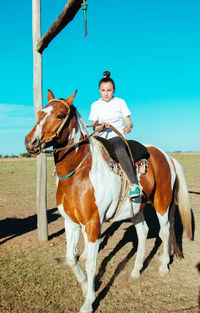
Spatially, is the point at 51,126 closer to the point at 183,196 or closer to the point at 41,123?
the point at 41,123

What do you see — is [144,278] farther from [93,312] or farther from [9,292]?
[9,292]

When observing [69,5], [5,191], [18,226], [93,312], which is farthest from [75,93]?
[5,191]

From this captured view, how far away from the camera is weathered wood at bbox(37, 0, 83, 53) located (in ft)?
13.7

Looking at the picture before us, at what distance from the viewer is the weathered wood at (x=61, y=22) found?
418cm

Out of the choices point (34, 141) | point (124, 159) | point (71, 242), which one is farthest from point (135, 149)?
point (34, 141)

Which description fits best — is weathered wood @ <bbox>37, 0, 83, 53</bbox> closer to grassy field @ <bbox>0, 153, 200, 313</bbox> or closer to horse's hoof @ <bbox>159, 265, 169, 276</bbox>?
grassy field @ <bbox>0, 153, 200, 313</bbox>

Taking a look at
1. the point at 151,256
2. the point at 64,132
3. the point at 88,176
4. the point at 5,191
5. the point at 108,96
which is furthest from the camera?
the point at 5,191

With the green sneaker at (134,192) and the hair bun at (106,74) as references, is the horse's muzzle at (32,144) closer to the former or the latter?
the green sneaker at (134,192)

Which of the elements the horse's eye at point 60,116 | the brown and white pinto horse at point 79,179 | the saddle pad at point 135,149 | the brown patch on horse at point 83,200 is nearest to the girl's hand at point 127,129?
the saddle pad at point 135,149

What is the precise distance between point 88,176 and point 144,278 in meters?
2.37

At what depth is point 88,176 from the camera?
335 centimetres

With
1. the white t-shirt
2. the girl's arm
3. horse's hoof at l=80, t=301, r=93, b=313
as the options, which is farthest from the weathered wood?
horse's hoof at l=80, t=301, r=93, b=313

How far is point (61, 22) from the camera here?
15.4 feet

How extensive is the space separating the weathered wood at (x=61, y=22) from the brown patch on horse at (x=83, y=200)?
2839mm
